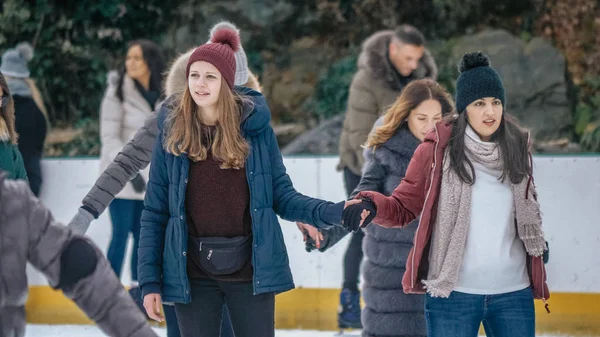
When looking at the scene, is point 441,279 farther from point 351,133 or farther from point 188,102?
point 351,133

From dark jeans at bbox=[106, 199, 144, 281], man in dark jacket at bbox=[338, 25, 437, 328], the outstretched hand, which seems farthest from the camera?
dark jeans at bbox=[106, 199, 144, 281]

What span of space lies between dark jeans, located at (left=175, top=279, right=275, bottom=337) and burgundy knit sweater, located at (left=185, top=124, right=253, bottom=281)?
0.03 metres

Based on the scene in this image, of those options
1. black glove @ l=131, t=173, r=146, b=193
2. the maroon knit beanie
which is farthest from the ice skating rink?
the maroon knit beanie

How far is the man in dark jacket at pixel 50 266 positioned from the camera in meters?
2.43

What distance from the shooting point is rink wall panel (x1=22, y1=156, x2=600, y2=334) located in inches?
253

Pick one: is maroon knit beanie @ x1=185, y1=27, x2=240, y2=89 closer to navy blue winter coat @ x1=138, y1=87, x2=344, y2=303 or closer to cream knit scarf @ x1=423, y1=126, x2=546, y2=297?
navy blue winter coat @ x1=138, y1=87, x2=344, y2=303

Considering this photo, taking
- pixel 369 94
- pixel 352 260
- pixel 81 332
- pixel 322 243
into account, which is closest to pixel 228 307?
pixel 322 243

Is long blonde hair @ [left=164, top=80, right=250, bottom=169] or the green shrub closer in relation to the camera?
long blonde hair @ [left=164, top=80, right=250, bottom=169]

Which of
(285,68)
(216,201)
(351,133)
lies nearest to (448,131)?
(216,201)

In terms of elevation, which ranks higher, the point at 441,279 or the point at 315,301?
the point at 441,279

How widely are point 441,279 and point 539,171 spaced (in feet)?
10.8

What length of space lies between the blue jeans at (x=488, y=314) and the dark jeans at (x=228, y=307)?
0.54 m

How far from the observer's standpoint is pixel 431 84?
15.7ft

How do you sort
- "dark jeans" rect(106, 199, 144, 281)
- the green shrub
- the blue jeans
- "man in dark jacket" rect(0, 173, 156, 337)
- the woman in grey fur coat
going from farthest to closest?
the green shrub, "dark jeans" rect(106, 199, 144, 281), the woman in grey fur coat, the blue jeans, "man in dark jacket" rect(0, 173, 156, 337)
